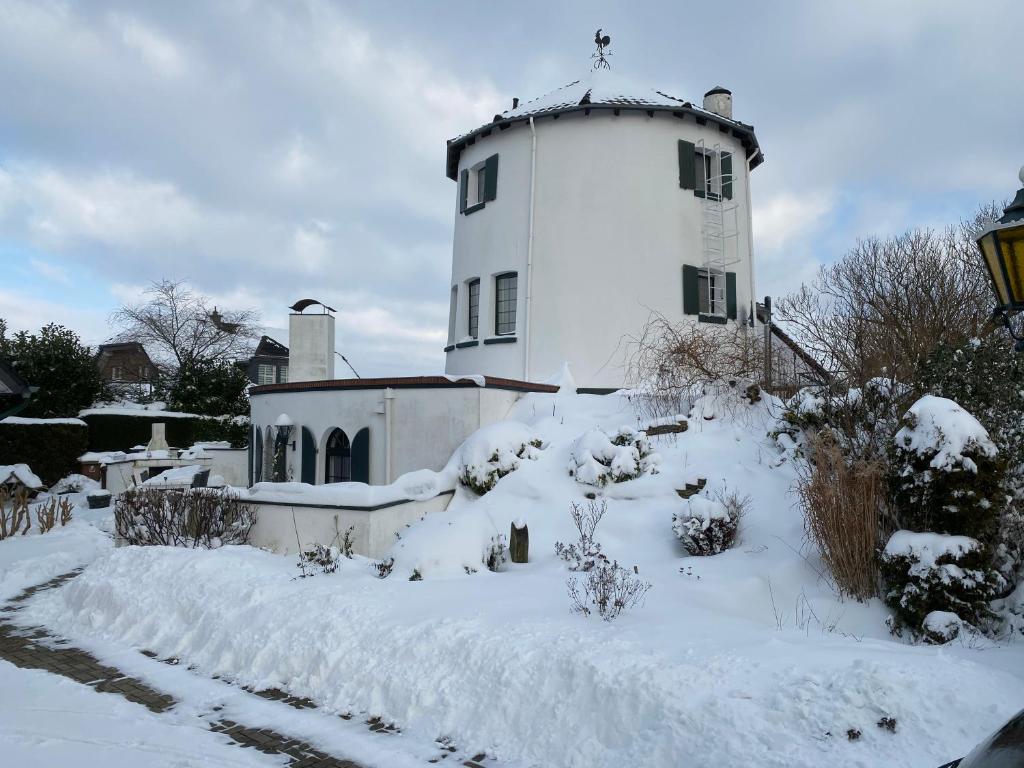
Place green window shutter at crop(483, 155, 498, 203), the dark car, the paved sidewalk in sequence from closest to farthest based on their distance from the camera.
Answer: the dark car < the paved sidewalk < green window shutter at crop(483, 155, 498, 203)

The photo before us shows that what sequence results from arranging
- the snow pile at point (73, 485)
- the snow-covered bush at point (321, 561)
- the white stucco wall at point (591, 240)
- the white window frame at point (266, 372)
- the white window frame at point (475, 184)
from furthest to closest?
the white window frame at point (266, 372) < the snow pile at point (73, 485) < the white window frame at point (475, 184) < the white stucco wall at point (591, 240) < the snow-covered bush at point (321, 561)

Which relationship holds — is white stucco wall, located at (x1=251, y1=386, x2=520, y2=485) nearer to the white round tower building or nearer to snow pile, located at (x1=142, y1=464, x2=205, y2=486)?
snow pile, located at (x1=142, y1=464, x2=205, y2=486)

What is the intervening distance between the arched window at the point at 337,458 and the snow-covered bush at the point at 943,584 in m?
10.6

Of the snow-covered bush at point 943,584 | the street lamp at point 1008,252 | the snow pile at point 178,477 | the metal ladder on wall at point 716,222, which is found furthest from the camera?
the metal ladder on wall at point 716,222

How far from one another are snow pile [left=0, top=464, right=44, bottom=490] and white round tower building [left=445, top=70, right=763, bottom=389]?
12.0 m

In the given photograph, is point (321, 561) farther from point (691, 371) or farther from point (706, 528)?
point (691, 371)

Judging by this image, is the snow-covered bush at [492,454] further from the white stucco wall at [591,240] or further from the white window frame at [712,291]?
the white window frame at [712,291]

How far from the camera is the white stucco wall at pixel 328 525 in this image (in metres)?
9.96

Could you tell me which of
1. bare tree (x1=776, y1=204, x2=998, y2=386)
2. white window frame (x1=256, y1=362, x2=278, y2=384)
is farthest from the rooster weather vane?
white window frame (x1=256, y1=362, x2=278, y2=384)

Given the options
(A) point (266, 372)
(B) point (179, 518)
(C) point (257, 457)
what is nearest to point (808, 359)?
(B) point (179, 518)

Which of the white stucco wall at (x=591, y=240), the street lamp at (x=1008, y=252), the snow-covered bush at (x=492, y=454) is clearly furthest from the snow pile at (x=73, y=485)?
the street lamp at (x=1008, y=252)

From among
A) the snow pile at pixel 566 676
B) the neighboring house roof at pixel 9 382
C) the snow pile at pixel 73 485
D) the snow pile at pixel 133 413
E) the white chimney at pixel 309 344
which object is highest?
the white chimney at pixel 309 344

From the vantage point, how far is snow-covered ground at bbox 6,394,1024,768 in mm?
4367

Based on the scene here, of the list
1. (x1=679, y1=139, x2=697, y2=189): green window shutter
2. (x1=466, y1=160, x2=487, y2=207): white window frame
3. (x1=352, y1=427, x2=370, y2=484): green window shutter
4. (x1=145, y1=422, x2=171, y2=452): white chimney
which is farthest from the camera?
(x1=145, y1=422, x2=171, y2=452): white chimney
